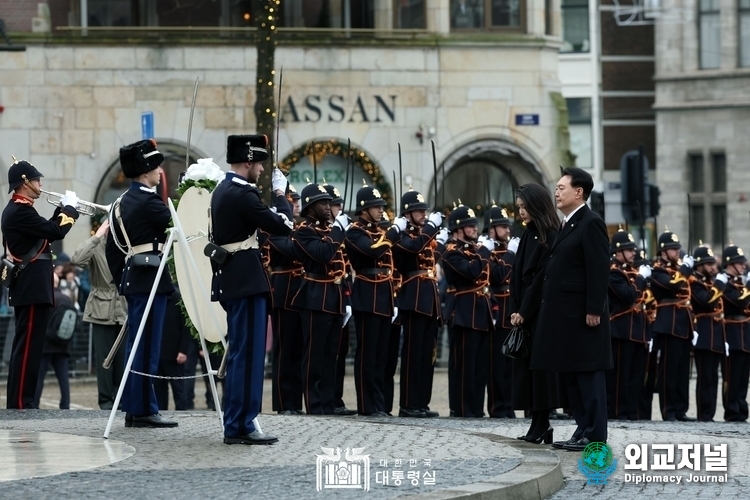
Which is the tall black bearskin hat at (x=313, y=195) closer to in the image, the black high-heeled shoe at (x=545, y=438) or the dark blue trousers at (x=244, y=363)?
the black high-heeled shoe at (x=545, y=438)

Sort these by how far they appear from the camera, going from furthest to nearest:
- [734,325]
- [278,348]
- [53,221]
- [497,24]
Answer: [497,24] < [734,325] < [278,348] < [53,221]

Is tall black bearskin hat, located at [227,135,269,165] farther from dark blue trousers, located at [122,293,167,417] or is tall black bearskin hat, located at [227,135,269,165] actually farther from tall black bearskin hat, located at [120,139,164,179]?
dark blue trousers, located at [122,293,167,417]

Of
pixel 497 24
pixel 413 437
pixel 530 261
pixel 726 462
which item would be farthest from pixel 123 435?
pixel 497 24

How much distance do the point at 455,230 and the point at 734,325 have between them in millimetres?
4375

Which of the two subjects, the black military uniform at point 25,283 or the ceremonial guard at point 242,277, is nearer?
the ceremonial guard at point 242,277

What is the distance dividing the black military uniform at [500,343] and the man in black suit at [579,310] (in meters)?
4.72

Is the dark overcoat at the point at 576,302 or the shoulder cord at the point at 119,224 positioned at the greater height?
the shoulder cord at the point at 119,224

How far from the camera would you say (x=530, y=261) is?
12789 millimetres

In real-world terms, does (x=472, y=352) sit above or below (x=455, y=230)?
below

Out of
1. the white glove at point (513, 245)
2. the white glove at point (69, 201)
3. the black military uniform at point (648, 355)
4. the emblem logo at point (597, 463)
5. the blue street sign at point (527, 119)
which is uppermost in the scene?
the blue street sign at point (527, 119)

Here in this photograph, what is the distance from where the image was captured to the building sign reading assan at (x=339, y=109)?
94.8 feet

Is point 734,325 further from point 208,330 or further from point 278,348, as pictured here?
point 208,330

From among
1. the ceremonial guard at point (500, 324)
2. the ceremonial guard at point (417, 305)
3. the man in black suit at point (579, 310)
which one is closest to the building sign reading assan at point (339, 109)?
the ceremonial guard at point (500, 324)

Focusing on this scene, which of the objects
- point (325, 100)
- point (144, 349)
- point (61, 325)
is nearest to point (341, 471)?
point (144, 349)
